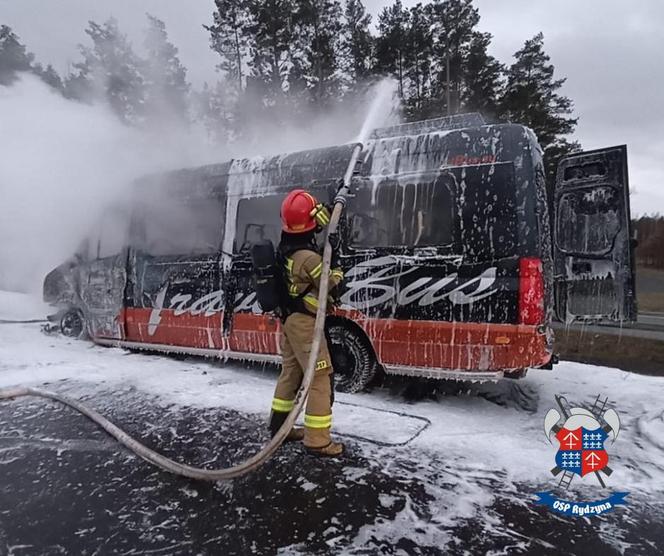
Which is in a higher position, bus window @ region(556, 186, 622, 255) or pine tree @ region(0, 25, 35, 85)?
pine tree @ region(0, 25, 35, 85)

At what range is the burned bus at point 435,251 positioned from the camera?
3.88 meters

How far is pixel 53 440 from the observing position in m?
3.56

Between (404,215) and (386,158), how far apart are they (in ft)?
2.06

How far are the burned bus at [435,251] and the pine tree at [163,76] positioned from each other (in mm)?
10343

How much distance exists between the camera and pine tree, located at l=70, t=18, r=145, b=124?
47.6 ft

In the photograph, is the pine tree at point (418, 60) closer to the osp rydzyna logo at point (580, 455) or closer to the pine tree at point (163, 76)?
the pine tree at point (163, 76)

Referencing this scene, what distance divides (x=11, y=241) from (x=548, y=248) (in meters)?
10.3

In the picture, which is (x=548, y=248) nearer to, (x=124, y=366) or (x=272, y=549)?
(x=272, y=549)

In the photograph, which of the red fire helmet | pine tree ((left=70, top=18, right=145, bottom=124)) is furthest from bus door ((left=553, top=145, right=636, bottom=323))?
pine tree ((left=70, top=18, right=145, bottom=124))

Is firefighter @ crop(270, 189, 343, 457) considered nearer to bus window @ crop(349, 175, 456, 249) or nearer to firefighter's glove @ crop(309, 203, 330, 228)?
firefighter's glove @ crop(309, 203, 330, 228)

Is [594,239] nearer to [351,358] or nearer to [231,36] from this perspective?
[351,358]

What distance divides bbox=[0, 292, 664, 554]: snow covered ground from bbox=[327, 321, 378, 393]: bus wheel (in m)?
0.19

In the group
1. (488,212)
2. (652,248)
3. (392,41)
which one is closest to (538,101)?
(392,41)

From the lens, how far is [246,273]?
17.2 feet
